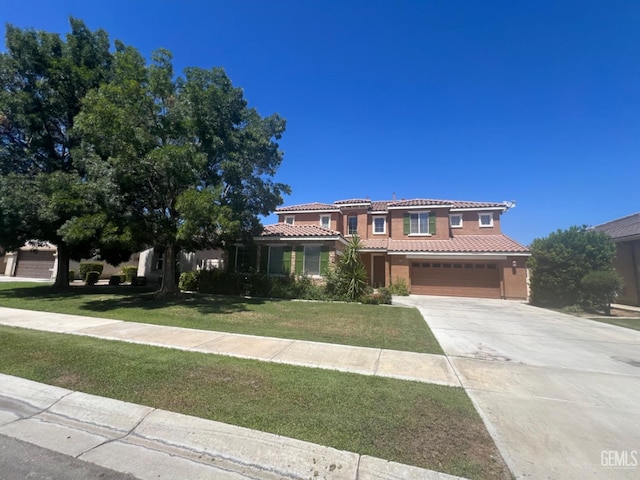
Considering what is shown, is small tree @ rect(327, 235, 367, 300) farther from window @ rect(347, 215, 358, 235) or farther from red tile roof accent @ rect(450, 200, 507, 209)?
red tile roof accent @ rect(450, 200, 507, 209)

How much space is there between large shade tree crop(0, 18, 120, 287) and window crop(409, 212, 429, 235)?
2092 cm

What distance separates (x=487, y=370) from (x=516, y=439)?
2.50 m

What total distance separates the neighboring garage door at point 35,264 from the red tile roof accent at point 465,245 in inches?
1257

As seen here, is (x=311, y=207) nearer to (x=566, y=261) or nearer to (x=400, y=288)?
(x=400, y=288)

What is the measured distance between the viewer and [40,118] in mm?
14109

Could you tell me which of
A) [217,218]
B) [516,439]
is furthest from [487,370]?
[217,218]

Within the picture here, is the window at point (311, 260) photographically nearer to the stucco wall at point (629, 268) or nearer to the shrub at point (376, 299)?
the shrub at point (376, 299)

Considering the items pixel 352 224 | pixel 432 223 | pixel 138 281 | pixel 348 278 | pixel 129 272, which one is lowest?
pixel 138 281

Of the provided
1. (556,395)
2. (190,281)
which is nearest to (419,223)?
(190,281)

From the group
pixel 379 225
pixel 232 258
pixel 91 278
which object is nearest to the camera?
pixel 232 258

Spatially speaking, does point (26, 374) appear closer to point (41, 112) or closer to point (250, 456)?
point (250, 456)

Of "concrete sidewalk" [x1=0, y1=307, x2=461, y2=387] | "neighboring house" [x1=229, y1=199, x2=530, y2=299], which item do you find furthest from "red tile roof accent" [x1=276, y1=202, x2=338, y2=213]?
"concrete sidewalk" [x1=0, y1=307, x2=461, y2=387]

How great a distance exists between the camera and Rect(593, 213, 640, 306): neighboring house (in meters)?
17.3

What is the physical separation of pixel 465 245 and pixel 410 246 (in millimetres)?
3828
